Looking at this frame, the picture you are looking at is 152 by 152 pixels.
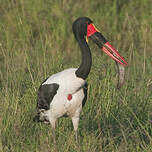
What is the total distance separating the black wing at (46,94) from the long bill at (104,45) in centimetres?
56

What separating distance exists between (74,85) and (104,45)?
0.47 m

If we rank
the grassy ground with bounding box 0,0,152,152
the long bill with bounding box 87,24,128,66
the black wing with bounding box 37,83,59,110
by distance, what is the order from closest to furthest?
the grassy ground with bounding box 0,0,152,152
the long bill with bounding box 87,24,128,66
the black wing with bounding box 37,83,59,110

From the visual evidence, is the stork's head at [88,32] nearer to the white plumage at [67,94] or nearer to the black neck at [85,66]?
the black neck at [85,66]

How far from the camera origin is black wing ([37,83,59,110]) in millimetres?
4540

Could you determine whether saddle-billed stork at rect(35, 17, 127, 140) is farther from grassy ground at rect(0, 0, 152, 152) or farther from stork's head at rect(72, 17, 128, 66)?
grassy ground at rect(0, 0, 152, 152)

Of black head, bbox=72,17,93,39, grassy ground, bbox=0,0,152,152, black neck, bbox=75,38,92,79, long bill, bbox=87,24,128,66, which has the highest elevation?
black head, bbox=72,17,93,39

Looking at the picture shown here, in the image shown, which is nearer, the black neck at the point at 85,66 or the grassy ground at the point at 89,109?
the grassy ground at the point at 89,109

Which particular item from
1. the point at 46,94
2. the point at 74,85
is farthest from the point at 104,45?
the point at 46,94

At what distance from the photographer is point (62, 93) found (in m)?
4.50

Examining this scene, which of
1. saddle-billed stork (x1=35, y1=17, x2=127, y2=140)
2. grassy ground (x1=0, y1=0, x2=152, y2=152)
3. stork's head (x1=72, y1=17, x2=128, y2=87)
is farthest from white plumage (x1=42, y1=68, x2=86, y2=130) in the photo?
stork's head (x1=72, y1=17, x2=128, y2=87)

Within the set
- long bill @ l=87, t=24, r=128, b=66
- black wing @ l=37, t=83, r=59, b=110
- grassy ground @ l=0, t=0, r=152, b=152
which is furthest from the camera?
black wing @ l=37, t=83, r=59, b=110

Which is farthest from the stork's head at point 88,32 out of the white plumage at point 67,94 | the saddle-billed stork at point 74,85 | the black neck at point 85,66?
the white plumage at point 67,94

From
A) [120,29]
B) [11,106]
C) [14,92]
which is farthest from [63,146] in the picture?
[120,29]

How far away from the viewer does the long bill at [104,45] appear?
4.44 meters
